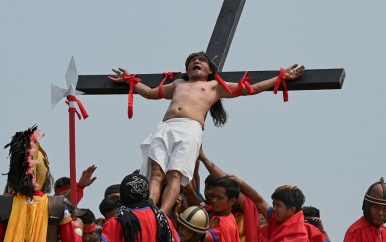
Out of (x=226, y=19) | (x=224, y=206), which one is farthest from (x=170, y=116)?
(x=226, y=19)

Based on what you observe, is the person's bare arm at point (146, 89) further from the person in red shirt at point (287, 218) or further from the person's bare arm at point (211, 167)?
the person in red shirt at point (287, 218)

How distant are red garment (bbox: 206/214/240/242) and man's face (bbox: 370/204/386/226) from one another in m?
1.80

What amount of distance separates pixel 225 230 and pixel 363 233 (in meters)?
1.93

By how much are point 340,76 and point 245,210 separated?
182 centimetres

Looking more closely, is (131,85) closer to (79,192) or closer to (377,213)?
(79,192)

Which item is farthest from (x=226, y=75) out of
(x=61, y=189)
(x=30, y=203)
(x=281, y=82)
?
(x=30, y=203)

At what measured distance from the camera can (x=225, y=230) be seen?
12328 millimetres

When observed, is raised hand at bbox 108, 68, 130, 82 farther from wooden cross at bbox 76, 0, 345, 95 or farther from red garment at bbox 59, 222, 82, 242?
red garment at bbox 59, 222, 82, 242

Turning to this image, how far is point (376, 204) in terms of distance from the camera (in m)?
13.6

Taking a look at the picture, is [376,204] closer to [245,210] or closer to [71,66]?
[245,210]

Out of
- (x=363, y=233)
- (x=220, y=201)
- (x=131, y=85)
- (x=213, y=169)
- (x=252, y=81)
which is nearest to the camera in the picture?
(x=220, y=201)

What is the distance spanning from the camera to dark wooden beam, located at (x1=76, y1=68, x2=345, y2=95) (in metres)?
13.7

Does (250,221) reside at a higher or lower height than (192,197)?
lower

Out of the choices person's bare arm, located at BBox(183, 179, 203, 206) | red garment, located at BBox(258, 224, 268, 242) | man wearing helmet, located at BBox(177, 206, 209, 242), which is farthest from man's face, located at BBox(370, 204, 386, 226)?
man wearing helmet, located at BBox(177, 206, 209, 242)
